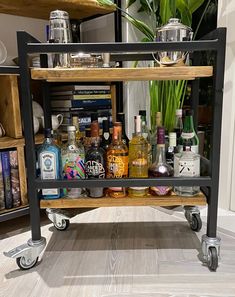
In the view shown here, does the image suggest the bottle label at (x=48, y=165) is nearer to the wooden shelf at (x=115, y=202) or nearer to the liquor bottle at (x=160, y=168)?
the wooden shelf at (x=115, y=202)

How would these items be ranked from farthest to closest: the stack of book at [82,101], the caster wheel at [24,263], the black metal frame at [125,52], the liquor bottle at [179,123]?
the stack of book at [82,101], the liquor bottle at [179,123], the caster wheel at [24,263], the black metal frame at [125,52]

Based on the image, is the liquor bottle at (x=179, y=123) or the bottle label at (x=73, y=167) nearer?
the bottle label at (x=73, y=167)

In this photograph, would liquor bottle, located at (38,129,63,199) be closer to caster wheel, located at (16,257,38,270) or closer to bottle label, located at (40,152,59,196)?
bottle label, located at (40,152,59,196)

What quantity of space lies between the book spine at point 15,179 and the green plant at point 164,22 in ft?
2.17

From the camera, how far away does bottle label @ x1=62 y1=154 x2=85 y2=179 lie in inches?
38.3

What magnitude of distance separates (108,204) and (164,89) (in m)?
0.74

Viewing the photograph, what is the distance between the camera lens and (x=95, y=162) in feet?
3.17

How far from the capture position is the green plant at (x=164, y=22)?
52.5 inches

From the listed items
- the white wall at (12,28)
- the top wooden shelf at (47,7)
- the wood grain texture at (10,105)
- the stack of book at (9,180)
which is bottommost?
the stack of book at (9,180)

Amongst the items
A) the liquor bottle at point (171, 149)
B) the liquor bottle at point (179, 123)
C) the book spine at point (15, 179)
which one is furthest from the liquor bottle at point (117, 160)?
the book spine at point (15, 179)

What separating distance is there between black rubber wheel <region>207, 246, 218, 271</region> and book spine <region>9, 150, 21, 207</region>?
2.62 feet

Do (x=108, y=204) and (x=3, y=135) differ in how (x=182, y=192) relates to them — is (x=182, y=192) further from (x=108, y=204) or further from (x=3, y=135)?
(x=3, y=135)

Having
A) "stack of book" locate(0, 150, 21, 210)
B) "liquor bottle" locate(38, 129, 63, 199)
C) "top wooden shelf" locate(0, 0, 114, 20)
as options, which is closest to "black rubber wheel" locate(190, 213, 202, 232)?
"liquor bottle" locate(38, 129, 63, 199)

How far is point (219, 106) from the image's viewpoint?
875 mm
